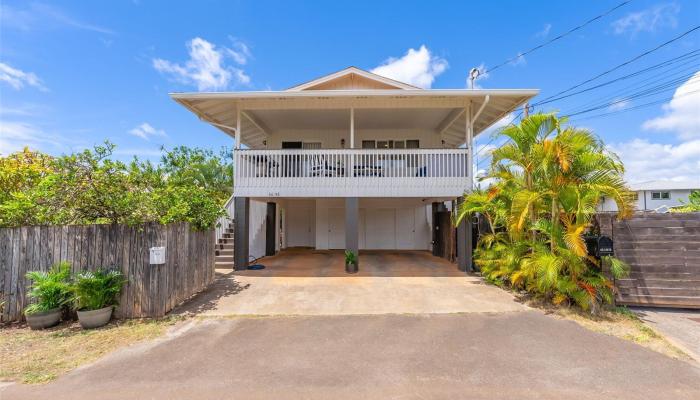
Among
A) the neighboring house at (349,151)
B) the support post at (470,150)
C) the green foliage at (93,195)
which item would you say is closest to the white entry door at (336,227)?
the neighboring house at (349,151)

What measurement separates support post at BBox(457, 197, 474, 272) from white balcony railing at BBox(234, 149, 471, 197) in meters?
0.96

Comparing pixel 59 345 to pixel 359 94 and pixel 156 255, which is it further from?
pixel 359 94

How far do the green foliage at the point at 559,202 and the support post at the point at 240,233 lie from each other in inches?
280

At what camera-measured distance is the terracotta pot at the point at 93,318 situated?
14.6 feet

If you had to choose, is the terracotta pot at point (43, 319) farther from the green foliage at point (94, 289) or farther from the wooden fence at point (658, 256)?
the wooden fence at point (658, 256)

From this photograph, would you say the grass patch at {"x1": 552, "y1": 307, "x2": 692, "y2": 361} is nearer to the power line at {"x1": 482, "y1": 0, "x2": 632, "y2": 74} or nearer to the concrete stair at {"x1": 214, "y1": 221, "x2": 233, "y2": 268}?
the concrete stair at {"x1": 214, "y1": 221, "x2": 233, "y2": 268}

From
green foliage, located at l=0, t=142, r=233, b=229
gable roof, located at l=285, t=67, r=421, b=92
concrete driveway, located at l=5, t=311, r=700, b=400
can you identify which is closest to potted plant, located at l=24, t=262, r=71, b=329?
green foliage, located at l=0, t=142, r=233, b=229

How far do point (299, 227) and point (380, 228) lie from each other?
4059 millimetres

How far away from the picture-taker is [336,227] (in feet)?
44.4

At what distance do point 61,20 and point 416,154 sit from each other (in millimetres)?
10065

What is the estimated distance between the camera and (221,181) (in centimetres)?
2305

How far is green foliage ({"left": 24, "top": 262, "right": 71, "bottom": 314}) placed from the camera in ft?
14.8

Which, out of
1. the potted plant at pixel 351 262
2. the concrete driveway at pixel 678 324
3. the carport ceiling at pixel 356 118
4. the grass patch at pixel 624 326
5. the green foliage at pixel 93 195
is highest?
the carport ceiling at pixel 356 118

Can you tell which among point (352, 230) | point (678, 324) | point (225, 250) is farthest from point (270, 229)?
point (678, 324)
